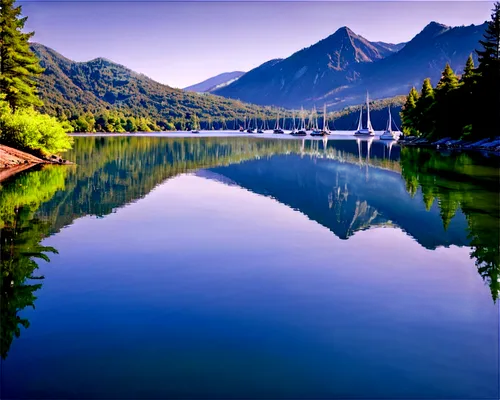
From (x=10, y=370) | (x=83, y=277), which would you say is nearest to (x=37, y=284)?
(x=83, y=277)

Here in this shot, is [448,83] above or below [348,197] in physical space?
above

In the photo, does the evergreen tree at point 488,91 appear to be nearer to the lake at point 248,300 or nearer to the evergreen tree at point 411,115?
the evergreen tree at point 411,115

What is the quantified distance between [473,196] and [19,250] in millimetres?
25555

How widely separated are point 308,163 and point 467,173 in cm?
2176

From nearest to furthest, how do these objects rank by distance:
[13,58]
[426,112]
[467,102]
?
[13,58]
[467,102]
[426,112]

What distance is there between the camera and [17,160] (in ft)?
165

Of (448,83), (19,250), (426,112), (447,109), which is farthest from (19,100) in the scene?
(426,112)

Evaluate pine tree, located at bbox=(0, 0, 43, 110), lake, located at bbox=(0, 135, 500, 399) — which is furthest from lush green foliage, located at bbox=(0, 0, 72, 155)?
lake, located at bbox=(0, 135, 500, 399)

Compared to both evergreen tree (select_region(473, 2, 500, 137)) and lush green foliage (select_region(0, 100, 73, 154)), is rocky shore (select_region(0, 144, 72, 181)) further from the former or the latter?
evergreen tree (select_region(473, 2, 500, 137))

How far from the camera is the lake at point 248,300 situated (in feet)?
31.6

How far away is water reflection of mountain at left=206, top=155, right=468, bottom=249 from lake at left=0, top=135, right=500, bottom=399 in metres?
0.25

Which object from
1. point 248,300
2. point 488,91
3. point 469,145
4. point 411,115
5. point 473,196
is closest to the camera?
point 248,300

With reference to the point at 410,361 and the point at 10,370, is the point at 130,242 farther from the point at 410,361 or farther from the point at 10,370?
the point at 410,361

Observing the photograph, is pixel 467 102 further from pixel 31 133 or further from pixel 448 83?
pixel 31 133
